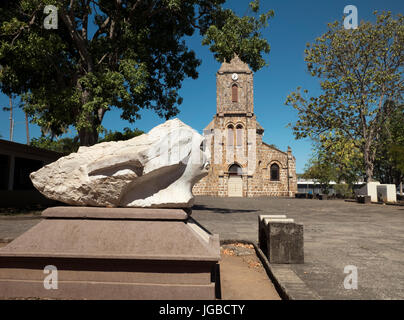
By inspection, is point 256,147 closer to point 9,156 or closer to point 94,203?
point 9,156

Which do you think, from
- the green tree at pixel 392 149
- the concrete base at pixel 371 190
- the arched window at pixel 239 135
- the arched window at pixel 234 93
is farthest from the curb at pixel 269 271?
the arched window at pixel 234 93

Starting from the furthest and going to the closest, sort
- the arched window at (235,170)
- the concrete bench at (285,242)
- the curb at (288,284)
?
the arched window at (235,170) < the concrete bench at (285,242) < the curb at (288,284)

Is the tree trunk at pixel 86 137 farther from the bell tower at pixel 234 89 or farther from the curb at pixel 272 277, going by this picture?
the bell tower at pixel 234 89

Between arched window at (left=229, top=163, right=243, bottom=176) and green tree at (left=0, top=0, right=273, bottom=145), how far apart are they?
51.9 ft

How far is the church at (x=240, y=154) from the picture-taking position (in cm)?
2720

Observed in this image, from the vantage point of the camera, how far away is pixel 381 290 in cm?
283

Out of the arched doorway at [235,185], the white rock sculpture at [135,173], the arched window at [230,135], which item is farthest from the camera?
the arched window at [230,135]

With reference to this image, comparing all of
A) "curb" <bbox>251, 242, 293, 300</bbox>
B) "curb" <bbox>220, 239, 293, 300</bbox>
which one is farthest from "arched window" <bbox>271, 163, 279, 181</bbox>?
"curb" <bbox>251, 242, 293, 300</bbox>

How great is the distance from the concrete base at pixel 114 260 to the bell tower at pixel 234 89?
85.8 ft

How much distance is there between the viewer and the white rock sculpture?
2982mm

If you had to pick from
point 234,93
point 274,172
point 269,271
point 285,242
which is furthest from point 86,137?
point 274,172

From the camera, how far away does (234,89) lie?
94.8 feet

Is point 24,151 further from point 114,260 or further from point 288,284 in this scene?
point 288,284

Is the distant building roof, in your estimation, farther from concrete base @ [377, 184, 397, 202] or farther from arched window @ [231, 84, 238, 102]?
concrete base @ [377, 184, 397, 202]
